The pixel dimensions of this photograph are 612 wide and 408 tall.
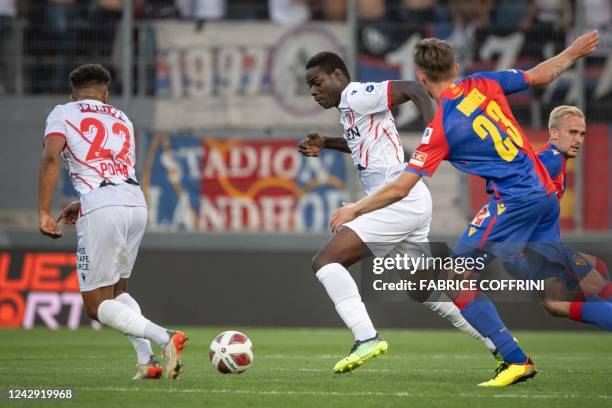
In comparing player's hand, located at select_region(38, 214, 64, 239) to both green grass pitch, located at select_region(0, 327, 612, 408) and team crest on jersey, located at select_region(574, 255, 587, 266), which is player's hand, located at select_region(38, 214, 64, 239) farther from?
team crest on jersey, located at select_region(574, 255, 587, 266)

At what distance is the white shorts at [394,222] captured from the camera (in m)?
8.30

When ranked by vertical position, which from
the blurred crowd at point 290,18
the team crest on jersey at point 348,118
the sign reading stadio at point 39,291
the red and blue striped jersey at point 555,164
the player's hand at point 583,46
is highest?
the blurred crowd at point 290,18

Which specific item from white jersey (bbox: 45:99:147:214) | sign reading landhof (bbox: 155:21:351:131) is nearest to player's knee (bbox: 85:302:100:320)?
white jersey (bbox: 45:99:147:214)

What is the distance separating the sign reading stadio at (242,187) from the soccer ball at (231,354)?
685 cm

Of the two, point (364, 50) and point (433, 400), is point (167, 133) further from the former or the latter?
point (433, 400)

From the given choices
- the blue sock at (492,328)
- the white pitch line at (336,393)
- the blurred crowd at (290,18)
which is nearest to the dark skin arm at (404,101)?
the blue sock at (492,328)

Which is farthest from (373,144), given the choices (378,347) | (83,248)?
(83,248)

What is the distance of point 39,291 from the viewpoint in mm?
14797

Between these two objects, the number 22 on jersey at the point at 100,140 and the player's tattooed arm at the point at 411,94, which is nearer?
the number 22 on jersey at the point at 100,140

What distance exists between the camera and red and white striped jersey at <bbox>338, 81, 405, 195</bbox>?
847 cm

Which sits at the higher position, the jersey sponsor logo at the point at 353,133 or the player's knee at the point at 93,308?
the jersey sponsor logo at the point at 353,133

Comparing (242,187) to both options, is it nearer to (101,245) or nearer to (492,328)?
(101,245)

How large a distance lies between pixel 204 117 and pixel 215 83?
1.56 feet

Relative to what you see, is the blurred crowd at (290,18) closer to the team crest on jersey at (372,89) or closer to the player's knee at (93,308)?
the team crest on jersey at (372,89)
